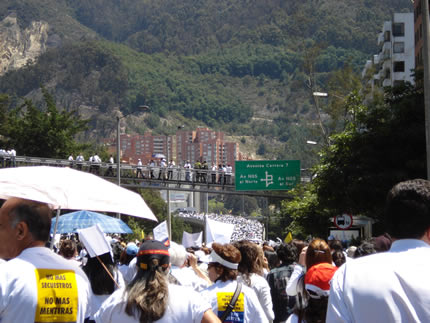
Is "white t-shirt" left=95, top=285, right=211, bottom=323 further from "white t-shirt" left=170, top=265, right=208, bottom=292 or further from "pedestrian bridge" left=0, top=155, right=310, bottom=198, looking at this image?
"pedestrian bridge" left=0, top=155, right=310, bottom=198

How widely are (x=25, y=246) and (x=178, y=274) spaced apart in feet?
9.87

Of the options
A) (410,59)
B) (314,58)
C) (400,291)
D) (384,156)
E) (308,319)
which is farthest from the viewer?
(410,59)

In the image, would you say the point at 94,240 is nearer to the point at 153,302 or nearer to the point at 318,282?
the point at 318,282

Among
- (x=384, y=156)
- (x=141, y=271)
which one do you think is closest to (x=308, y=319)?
(x=141, y=271)

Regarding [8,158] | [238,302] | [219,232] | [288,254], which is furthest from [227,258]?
[8,158]

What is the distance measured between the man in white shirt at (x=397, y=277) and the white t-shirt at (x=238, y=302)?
2876 millimetres

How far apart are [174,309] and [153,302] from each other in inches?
5.2

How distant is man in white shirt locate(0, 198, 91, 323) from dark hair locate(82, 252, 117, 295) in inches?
99.6

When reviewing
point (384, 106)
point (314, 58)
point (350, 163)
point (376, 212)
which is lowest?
point (376, 212)

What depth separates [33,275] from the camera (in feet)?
14.4

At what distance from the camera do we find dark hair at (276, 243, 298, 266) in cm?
1016

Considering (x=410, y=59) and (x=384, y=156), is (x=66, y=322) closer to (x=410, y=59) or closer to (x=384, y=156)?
(x=384, y=156)

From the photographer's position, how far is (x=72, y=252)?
10023mm

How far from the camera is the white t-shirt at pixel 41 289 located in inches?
168
